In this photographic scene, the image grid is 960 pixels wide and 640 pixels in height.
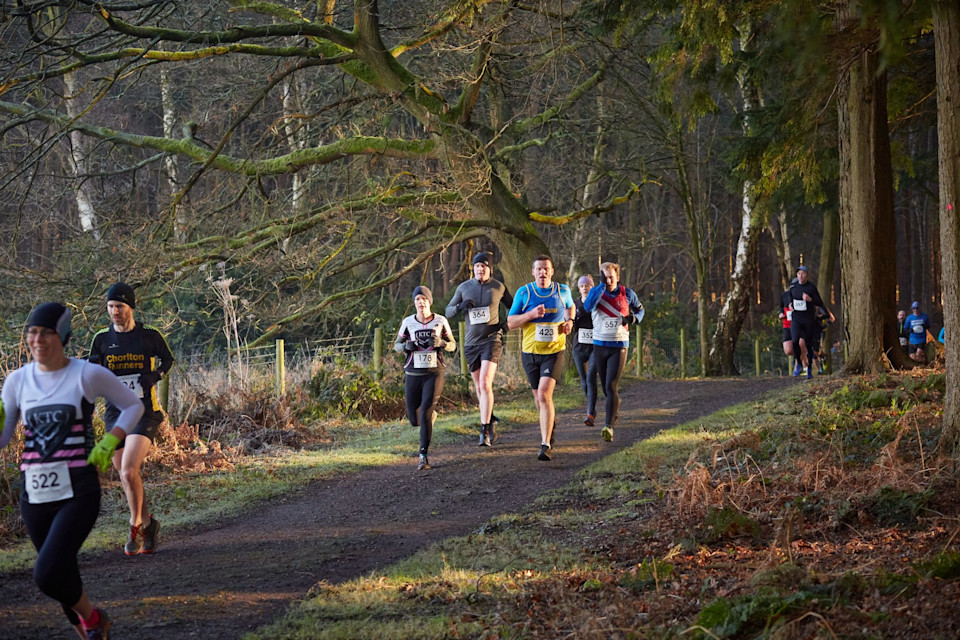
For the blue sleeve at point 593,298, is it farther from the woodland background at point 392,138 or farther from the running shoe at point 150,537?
the running shoe at point 150,537

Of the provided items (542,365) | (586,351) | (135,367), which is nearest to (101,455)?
(135,367)

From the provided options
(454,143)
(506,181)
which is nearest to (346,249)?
(454,143)

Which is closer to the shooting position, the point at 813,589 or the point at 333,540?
the point at 813,589

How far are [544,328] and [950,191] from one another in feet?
15.1

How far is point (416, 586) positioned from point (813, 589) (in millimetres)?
2412

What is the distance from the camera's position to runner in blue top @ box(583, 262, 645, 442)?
12086 mm

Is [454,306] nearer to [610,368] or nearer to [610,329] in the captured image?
[610,329]

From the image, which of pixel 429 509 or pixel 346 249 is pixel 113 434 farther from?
pixel 346 249

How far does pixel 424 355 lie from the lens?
36.3 feet

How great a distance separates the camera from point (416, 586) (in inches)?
245

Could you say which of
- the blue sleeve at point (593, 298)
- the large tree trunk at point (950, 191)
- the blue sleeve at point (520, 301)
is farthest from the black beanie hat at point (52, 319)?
the blue sleeve at point (593, 298)

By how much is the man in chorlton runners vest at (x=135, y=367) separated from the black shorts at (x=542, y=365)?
4547 mm

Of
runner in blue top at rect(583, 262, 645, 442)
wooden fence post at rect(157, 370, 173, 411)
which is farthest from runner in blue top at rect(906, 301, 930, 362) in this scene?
wooden fence post at rect(157, 370, 173, 411)

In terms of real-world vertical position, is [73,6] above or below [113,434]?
above
